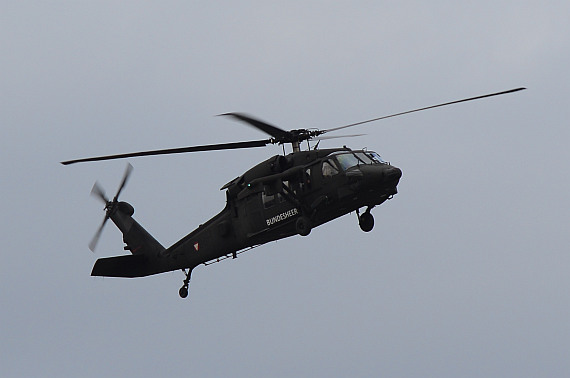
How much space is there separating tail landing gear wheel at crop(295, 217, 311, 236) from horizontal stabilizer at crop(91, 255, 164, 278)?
8.66 meters

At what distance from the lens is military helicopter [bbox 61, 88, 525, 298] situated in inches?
1141

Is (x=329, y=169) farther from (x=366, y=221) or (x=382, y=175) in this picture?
(x=366, y=221)

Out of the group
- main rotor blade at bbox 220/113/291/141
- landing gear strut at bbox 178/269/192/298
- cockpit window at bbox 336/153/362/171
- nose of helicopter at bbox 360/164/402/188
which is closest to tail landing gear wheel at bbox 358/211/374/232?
nose of helicopter at bbox 360/164/402/188

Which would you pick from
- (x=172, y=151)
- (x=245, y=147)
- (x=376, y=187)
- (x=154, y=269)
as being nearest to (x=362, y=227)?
(x=376, y=187)

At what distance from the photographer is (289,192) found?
3017cm

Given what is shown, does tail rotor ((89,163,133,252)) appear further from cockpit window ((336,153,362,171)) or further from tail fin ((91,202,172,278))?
cockpit window ((336,153,362,171))

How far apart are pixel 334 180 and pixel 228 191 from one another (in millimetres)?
4997

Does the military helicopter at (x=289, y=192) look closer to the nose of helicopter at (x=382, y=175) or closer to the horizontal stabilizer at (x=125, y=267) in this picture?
the nose of helicopter at (x=382, y=175)

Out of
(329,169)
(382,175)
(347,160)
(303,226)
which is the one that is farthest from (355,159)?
(303,226)

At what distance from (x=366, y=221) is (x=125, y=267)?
→ 1127 centimetres

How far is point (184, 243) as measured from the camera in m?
35.0

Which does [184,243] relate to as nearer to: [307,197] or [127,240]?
[127,240]

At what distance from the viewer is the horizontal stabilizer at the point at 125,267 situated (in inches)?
1400

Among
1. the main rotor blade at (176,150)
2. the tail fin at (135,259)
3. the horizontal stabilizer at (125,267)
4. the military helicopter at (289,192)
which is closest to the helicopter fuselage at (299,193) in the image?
the military helicopter at (289,192)
